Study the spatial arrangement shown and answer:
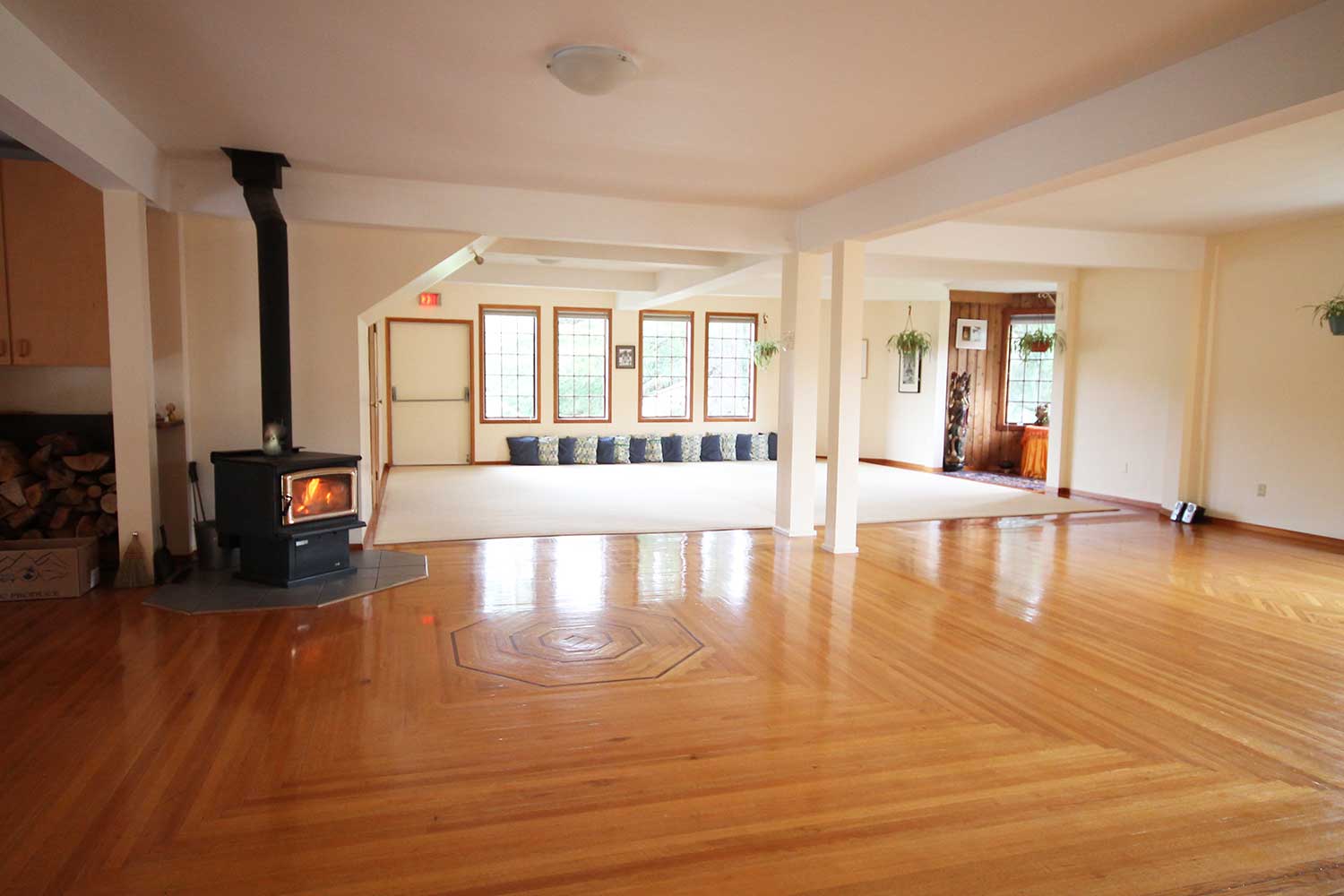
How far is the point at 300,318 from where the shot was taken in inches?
216

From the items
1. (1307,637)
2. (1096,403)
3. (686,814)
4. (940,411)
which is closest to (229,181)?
(686,814)

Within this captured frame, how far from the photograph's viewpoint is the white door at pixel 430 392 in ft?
34.9

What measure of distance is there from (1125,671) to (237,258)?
575 centimetres

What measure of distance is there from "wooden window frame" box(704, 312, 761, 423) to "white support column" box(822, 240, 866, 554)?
6475 millimetres

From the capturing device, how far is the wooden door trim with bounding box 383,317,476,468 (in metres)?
10.5

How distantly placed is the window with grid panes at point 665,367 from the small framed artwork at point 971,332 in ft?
13.2

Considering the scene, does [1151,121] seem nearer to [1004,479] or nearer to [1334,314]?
[1334,314]

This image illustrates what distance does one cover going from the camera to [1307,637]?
3.89 meters

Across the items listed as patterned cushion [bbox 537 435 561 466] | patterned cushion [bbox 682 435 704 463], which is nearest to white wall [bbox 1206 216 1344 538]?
patterned cushion [bbox 682 435 704 463]

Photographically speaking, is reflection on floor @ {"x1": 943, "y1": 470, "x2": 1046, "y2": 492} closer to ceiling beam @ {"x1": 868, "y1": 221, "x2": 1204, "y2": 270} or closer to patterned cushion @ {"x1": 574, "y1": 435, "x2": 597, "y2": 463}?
ceiling beam @ {"x1": 868, "y1": 221, "x2": 1204, "y2": 270}

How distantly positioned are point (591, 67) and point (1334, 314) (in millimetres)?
6242

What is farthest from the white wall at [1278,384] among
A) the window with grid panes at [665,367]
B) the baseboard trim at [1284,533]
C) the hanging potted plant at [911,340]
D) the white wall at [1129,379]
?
the window with grid panes at [665,367]

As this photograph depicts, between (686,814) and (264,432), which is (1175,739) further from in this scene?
(264,432)

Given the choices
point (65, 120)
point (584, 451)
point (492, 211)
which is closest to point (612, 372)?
point (584, 451)
